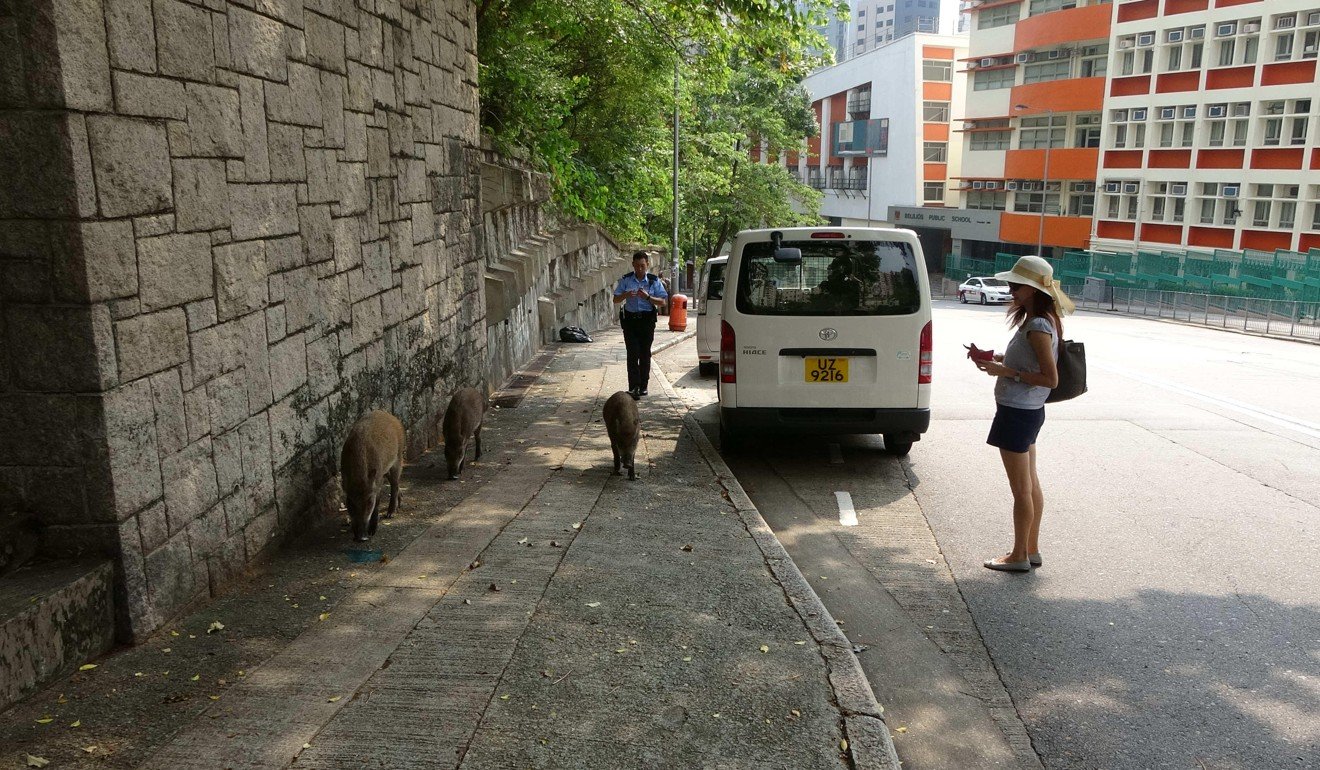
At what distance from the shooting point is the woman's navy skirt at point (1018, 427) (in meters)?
6.23

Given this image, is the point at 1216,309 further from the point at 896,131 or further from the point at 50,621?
the point at 50,621

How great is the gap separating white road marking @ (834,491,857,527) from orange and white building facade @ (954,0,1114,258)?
158 ft

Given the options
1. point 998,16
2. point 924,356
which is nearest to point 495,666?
point 924,356

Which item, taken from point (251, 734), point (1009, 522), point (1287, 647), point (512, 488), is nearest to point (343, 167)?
point (512, 488)

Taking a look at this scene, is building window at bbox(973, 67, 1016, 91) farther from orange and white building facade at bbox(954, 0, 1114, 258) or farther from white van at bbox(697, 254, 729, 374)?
white van at bbox(697, 254, 729, 374)

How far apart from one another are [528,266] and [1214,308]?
31393 mm

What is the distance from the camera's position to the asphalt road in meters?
4.43

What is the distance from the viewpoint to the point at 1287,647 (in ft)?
17.2

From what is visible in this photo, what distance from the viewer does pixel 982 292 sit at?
4925 cm

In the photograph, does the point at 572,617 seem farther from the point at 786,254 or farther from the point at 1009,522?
the point at 786,254

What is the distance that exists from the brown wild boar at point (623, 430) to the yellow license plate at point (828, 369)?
1.68 metres

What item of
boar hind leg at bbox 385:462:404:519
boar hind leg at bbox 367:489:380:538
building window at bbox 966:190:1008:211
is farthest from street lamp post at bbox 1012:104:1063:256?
boar hind leg at bbox 367:489:380:538

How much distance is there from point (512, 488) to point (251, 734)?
13.1ft

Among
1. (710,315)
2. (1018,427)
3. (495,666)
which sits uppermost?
(1018,427)
